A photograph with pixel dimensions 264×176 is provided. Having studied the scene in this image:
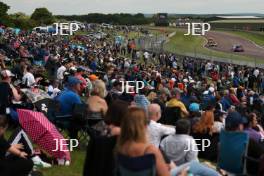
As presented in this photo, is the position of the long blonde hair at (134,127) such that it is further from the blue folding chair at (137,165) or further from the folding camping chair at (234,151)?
the folding camping chair at (234,151)

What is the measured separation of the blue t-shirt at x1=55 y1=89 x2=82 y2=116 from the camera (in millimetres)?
10367

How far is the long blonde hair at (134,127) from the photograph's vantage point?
4906mm

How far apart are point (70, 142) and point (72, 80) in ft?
4.01

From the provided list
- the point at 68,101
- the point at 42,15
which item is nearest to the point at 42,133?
the point at 68,101

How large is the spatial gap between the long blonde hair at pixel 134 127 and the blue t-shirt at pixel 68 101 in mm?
5422

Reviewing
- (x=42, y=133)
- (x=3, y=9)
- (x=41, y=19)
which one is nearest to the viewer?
(x=42, y=133)

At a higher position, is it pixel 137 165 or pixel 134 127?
pixel 134 127

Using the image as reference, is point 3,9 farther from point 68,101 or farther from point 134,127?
point 134,127

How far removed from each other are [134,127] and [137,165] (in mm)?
354

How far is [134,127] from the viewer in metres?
4.90

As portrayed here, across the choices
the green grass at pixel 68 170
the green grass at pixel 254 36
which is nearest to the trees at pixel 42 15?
the green grass at pixel 254 36

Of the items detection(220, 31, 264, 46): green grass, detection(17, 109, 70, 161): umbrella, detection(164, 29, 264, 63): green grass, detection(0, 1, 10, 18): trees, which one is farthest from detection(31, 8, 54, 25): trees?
detection(17, 109, 70, 161): umbrella

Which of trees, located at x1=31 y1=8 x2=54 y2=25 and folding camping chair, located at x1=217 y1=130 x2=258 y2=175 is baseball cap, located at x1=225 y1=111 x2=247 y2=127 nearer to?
folding camping chair, located at x1=217 y1=130 x2=258 y2=175

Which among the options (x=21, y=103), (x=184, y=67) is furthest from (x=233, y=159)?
(x=184, y=67)
